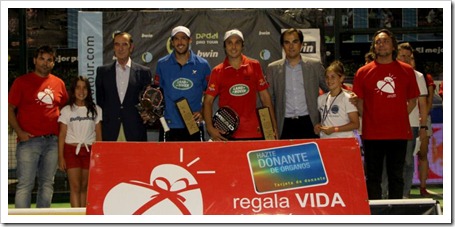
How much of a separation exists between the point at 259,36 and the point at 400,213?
173 inches

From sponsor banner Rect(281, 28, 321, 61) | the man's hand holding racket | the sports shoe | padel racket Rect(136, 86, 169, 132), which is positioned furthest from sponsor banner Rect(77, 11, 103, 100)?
the sports shoe

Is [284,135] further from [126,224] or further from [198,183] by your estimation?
[126,224]

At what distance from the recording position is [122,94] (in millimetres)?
7477

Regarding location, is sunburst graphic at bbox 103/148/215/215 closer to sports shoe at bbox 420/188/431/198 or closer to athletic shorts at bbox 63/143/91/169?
athletic shorts at bbox 63/143/91/169

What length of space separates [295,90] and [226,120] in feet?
2.43

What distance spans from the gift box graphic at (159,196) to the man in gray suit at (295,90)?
1.62m

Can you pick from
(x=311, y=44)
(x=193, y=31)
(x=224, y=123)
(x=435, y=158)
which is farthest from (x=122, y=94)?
(x=435, y=158)

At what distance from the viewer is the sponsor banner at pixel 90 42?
32.0 feet

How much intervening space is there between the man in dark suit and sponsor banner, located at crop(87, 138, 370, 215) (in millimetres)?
1291

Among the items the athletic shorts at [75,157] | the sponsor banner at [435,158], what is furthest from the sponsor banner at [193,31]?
the athletic shorts at [75,157]

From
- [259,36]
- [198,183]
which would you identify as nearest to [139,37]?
[259,36]

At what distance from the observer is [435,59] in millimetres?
10172

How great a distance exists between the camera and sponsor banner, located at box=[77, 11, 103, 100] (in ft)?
32.0

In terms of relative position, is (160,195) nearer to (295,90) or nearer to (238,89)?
(238,89)
